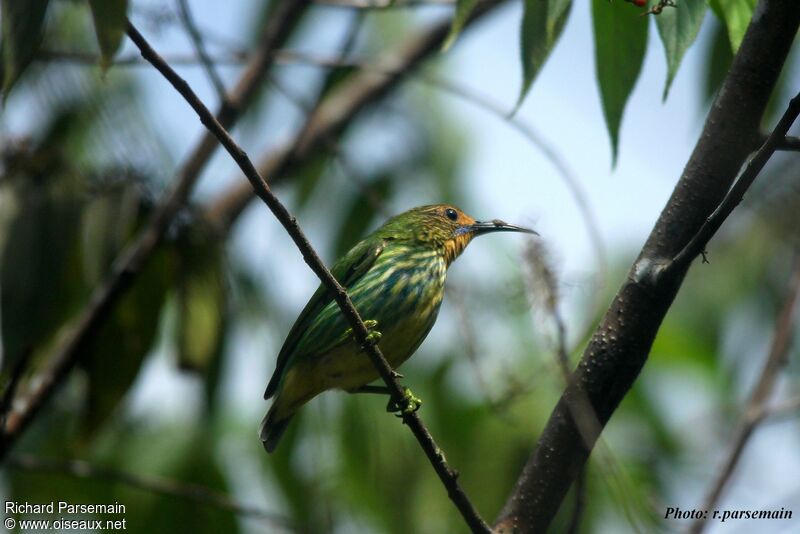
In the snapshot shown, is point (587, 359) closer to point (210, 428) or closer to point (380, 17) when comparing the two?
point (210, 428)

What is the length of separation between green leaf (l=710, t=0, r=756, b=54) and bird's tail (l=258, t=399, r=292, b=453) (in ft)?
9.05

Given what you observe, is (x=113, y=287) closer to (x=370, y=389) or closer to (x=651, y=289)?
(x=370, y=389)

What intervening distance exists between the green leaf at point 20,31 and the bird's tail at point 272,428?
8.62 ft

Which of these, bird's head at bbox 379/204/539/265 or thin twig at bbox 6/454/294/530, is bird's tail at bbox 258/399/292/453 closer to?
thin twig at bbox 6/454/294/530

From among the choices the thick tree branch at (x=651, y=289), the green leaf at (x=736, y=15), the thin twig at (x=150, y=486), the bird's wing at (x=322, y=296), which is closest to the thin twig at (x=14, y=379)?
the thin twig at (x=150, y=486)

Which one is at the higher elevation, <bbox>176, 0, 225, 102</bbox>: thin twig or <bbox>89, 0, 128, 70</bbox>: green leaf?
<bbox>176, 0, 225, 102</bbox>: thin twig

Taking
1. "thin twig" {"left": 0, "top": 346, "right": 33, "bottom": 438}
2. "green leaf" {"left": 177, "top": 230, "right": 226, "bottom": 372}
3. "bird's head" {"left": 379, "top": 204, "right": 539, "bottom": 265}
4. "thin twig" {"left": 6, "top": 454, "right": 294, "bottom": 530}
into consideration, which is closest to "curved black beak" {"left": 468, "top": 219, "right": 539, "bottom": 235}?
"bird's head" {"left": 379, "top": 204, "right": 539, "bottom": 265}

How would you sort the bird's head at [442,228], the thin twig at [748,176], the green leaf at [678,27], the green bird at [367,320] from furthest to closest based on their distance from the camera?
the bird's head at [442,228]
the green bird at [367,320]
the green leaf at [678,27]
the thin twig at [748,176]

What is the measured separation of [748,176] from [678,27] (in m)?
0.69

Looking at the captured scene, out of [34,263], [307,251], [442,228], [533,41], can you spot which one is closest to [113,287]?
[34,263]

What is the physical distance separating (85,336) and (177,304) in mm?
485

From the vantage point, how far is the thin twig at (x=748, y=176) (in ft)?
8.01

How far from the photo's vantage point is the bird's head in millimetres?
5438

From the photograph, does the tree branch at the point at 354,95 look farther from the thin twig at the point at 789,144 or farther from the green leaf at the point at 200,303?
the thin twig at the point at 789,144
